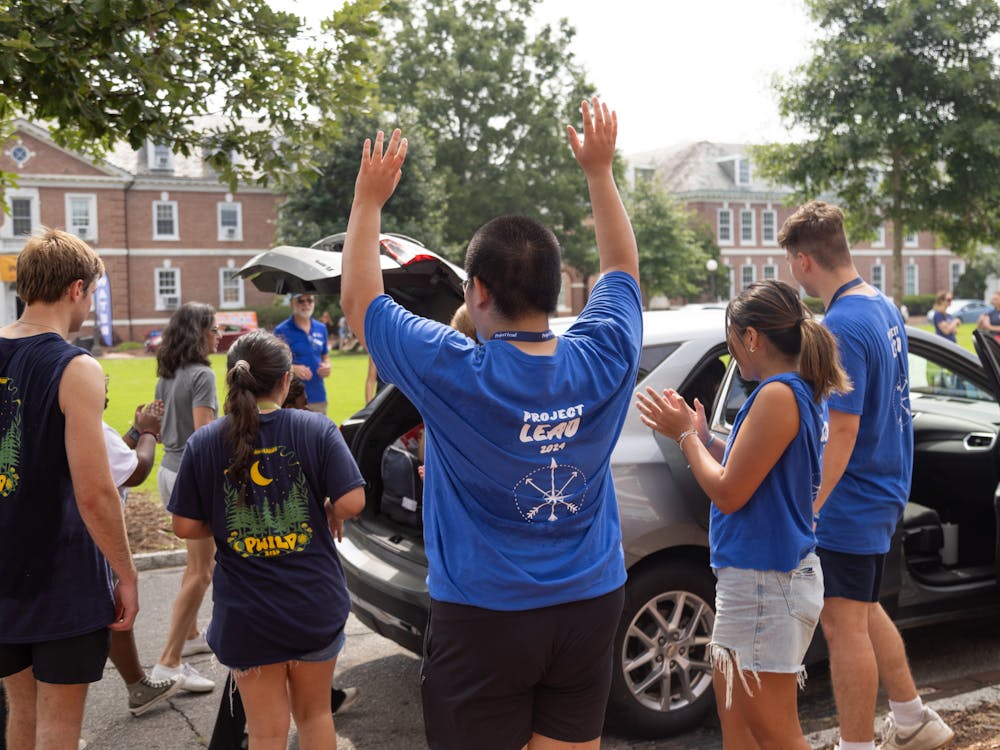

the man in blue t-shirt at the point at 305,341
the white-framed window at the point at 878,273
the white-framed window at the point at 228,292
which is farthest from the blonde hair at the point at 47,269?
the white-framed window at the point at 878,273

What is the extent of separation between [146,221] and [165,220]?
2.95 feet

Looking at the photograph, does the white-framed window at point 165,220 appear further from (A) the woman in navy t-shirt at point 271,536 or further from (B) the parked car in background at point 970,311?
(A) the woman in navy t-shirt at point 271,536

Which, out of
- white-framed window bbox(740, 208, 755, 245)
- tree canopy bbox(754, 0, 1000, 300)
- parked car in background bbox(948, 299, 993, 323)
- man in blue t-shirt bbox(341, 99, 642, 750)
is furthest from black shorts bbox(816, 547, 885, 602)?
white-framed window bbox(740, 208, 755, 245)

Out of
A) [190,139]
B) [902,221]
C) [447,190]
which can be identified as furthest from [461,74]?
[190,139]

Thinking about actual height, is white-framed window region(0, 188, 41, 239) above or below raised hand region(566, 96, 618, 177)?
above

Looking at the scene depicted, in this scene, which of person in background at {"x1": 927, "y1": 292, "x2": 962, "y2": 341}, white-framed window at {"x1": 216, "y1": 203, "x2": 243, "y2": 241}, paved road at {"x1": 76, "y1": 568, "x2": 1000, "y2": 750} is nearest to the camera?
paved road at {"x1": 76, "y1": 568, "x2": 1000, "y2": 750}

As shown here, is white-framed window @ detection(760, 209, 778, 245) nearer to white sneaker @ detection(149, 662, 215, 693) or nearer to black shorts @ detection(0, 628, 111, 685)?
white sneaker @ detection(149, 662, 215, 693)

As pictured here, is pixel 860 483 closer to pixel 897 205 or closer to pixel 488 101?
pixel 897 205

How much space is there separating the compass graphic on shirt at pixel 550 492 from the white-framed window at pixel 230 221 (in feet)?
164

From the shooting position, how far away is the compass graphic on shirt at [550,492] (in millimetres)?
2189

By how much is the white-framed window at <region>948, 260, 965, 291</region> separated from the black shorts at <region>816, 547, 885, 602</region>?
235 ft

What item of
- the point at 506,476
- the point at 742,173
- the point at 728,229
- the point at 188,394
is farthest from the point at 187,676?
the point at 742,173

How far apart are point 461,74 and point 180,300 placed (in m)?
18.9

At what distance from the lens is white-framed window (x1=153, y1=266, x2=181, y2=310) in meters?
48.3
